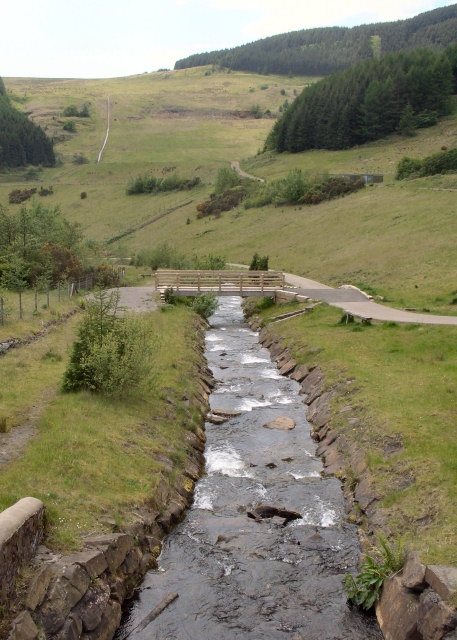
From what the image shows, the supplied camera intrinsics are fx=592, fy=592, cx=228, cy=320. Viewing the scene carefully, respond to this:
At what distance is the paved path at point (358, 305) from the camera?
3209cm

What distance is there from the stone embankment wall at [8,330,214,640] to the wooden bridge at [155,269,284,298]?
29.6 m

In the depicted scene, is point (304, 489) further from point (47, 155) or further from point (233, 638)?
point (47, 155)

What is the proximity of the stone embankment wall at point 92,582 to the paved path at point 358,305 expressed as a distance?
67.8ft

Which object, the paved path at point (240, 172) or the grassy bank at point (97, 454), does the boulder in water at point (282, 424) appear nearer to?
the grassy bank at point (97, 454)

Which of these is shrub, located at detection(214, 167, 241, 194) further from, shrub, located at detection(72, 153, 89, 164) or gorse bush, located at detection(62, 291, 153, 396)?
gorse bush, located at detection(62, 291, 153, 396)

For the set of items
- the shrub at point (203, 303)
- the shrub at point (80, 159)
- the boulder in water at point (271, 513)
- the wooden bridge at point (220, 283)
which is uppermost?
the shrub at point (80, 159)

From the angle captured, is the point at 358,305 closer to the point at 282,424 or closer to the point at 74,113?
the point at 282,424

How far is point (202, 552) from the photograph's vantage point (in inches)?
572

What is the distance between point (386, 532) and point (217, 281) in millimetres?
33667

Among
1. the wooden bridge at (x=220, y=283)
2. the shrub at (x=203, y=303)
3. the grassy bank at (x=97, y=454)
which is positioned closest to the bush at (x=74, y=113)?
the wooden bridge at (x=220, y=283)

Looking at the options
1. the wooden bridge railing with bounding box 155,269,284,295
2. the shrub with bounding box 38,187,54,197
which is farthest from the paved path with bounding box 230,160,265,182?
the wooden bridge railing with bounding box 155,269,284,295

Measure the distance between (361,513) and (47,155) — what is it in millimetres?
152060

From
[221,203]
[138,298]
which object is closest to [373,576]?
[138,298]

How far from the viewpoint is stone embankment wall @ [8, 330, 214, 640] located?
10.4 meters
